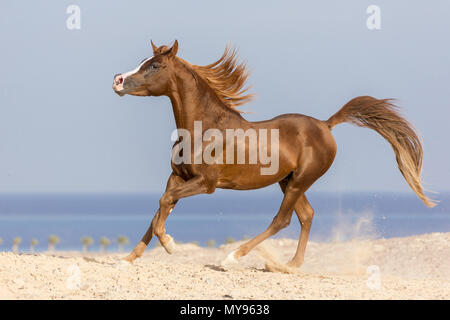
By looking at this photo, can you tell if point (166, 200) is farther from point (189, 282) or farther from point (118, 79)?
point (118, 79)

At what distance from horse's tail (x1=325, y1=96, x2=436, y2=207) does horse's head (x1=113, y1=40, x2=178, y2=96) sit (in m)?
2.26

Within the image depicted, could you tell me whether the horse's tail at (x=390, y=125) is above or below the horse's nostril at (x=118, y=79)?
below

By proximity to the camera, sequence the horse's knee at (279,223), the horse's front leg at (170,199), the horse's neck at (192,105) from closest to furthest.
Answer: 1. the horse's front leg at (170,199)
2. the horse's neck at (192,105)
3. the horse's knee at (279,223)

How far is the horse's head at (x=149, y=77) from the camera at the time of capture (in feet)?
21.9

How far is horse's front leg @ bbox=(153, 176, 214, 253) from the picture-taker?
6512mm

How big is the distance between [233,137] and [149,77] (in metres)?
1.13

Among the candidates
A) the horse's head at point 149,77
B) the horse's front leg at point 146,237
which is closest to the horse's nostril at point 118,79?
the horse's head at point 149,77

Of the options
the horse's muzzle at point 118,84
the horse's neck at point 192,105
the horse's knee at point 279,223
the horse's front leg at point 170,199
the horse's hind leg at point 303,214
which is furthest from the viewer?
the horse's hind leg at point 303,214

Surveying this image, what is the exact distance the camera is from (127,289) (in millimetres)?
5727
